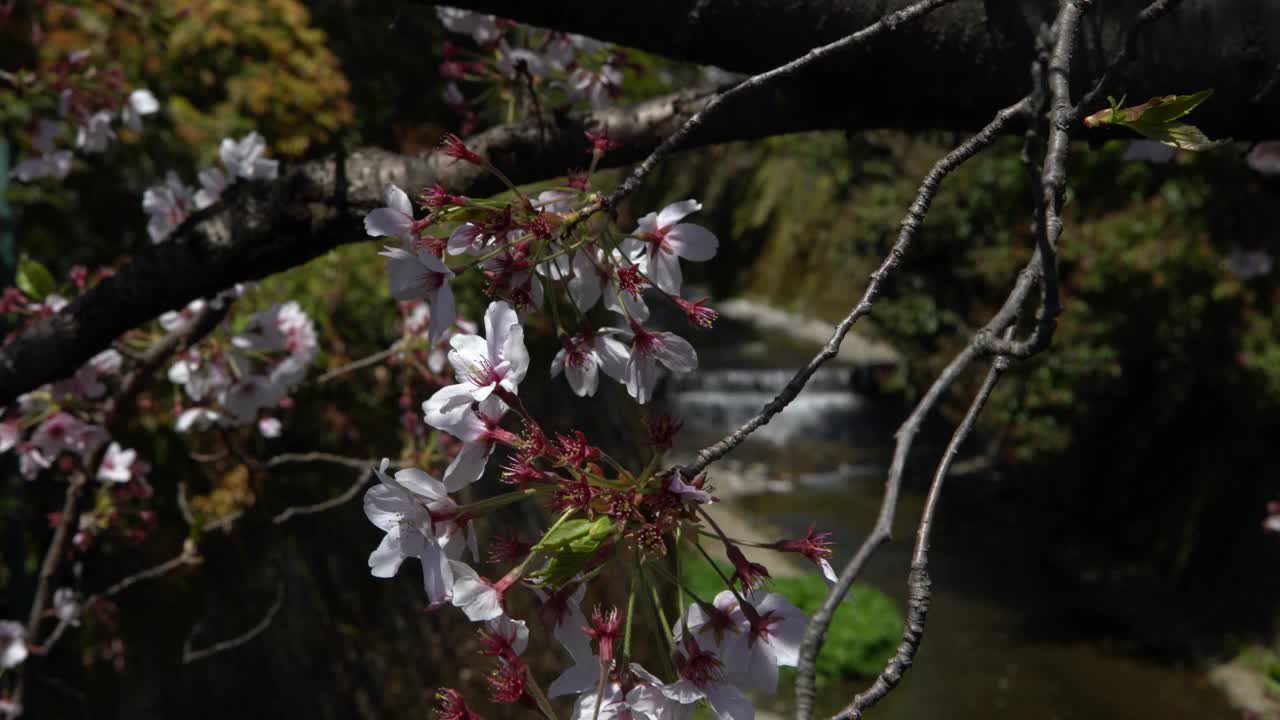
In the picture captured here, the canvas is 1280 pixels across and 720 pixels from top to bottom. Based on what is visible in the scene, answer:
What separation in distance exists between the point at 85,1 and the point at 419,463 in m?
3.79

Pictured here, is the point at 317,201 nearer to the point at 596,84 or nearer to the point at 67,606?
the point at 596,84

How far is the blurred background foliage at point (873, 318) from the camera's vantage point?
3389 millimetres

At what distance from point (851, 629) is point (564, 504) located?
5.82 metres

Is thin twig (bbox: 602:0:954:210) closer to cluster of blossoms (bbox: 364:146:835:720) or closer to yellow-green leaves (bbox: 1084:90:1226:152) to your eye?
cluster of blossoms (bbox: 364:146:835:720)

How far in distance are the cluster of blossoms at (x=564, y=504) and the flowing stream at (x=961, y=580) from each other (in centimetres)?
506

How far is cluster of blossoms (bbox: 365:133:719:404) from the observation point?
85cm

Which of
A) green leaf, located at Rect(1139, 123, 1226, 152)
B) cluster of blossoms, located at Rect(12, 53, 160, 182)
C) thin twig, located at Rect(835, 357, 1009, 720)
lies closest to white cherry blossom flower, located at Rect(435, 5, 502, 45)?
cluster of blossoms, located at Rect(12, 53, 160, 182)

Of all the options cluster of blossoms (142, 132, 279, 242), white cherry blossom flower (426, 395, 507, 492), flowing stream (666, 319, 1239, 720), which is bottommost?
flowing stream (666, 319, 1239, 720)

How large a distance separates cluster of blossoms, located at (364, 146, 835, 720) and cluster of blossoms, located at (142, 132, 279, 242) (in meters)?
1.07

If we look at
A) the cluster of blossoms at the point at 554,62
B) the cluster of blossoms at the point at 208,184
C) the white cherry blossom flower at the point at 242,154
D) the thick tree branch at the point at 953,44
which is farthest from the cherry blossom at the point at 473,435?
the white cherry blossom flower at the point at 242,154

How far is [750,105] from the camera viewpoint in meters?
1.29

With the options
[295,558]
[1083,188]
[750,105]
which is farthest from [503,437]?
[1083,188]

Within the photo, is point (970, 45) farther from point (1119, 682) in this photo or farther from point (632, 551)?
point (1119, 682)

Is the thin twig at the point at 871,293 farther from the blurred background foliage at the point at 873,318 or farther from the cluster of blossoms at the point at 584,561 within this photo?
the blurred background foliage at the point at 873,318
